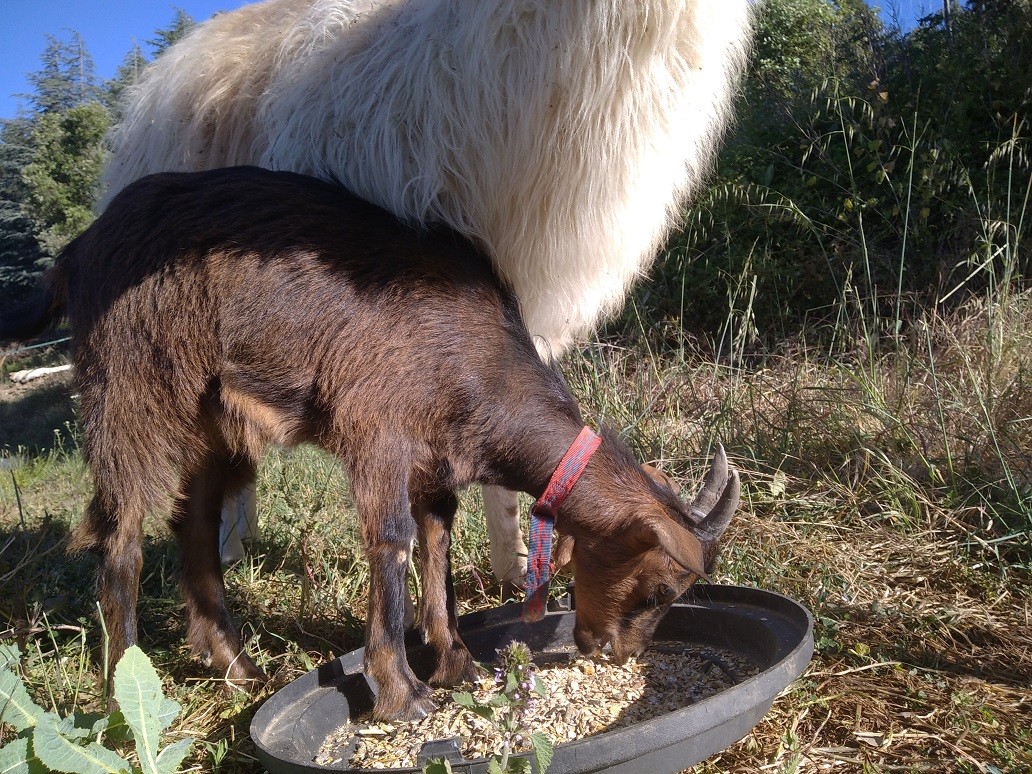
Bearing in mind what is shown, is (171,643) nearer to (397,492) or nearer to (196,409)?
(196,409)

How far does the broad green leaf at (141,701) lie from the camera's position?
84.7 inches

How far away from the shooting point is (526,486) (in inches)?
122

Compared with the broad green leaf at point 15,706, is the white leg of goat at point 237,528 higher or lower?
lower

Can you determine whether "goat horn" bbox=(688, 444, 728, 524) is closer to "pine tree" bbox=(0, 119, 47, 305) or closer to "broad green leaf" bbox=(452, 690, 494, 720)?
"broad green leaf" bbox=(452, 690, 494, 720)

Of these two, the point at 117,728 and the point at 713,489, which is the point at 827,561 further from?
the point at 117,728

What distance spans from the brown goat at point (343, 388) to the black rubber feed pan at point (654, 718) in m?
0.23

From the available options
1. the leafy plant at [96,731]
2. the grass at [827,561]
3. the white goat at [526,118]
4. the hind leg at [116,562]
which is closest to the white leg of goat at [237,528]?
the grass at [827,561]

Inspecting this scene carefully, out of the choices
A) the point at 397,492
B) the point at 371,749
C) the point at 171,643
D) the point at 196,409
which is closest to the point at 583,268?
the point at 397,492

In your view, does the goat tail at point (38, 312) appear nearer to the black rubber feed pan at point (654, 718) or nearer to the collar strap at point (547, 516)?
the black rubber feed pan at point (654, 718)

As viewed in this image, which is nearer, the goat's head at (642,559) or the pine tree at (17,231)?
the goat's head at (642,559)

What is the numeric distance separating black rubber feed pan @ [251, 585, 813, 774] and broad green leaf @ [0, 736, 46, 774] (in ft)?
1.81

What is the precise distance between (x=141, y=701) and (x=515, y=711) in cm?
104

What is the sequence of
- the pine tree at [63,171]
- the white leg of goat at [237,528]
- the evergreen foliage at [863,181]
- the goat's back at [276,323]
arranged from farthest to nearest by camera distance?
the pine tree at [63,171], the evergreen foliage at [863,181], the white leg of goat at [237,528], the goat's back at [276,323]

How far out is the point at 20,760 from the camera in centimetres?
215
